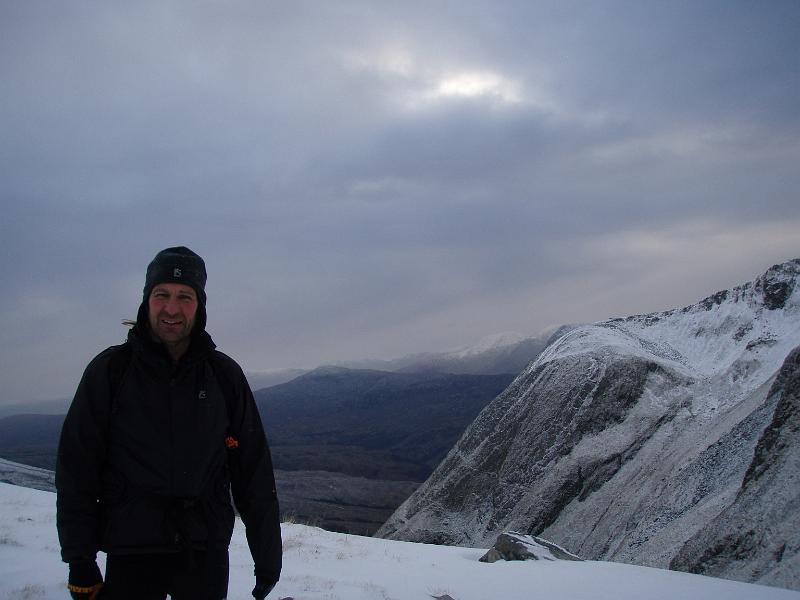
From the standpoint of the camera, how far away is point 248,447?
3.80 meters

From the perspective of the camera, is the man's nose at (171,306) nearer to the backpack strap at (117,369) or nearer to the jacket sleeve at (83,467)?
the backpack strap at (117,369)

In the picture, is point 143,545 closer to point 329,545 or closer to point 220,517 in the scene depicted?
point 220,517

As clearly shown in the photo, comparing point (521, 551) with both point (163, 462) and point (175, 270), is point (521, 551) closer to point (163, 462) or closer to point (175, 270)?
point (163, 462)

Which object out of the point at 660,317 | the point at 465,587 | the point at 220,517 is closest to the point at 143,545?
the point at 220,517

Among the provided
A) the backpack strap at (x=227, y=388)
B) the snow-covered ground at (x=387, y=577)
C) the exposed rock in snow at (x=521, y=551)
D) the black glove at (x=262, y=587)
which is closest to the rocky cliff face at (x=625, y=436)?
the exposed rock in snow at (x=521, y=551)

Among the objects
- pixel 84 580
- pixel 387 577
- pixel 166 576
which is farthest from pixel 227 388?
pixel 387 577

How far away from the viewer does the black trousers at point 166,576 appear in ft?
10.7

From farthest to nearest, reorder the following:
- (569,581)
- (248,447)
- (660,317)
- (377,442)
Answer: (377,442) < (660,317) < (569,581) < (248,447)

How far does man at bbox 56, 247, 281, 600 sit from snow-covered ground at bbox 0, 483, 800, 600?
3111mm

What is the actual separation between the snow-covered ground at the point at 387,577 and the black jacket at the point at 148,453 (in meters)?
3.29

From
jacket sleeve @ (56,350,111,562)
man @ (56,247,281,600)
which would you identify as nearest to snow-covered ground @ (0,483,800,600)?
man @ (56,247,281,600)

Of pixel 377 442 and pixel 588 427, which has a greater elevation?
pixel 588 427

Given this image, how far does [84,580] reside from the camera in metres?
3.22

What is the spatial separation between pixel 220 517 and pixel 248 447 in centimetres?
49
